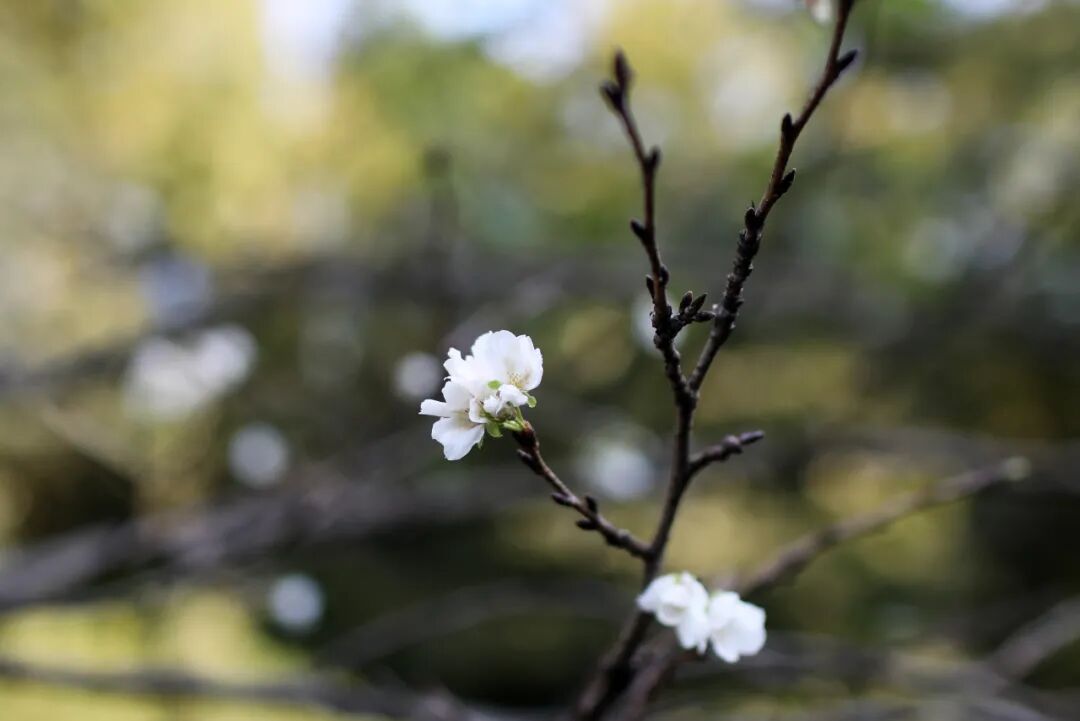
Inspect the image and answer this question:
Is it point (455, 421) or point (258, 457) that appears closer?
point (455, 421)

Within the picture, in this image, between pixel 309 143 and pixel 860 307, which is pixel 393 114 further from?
pixel 860 307

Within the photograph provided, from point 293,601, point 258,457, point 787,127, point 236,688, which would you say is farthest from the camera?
point 258,457

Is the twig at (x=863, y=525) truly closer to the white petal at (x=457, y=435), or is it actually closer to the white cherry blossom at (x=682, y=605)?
the white cherry blossom at (x=682, y=605)

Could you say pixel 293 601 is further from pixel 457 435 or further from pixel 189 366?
pixel 457 435

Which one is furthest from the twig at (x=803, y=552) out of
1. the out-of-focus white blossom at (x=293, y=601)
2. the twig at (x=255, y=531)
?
the out-of-focus white blossom at (x=293, y=601)

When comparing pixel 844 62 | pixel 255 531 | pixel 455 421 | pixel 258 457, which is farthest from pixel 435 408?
pixel 258 457

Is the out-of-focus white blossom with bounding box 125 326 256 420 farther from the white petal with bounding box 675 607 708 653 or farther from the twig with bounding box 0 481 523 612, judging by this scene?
the white petal with bounding box 675 607 708 653

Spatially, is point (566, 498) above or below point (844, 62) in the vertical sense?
below
